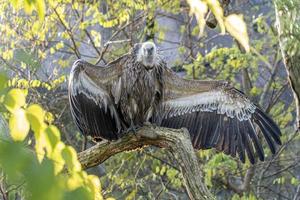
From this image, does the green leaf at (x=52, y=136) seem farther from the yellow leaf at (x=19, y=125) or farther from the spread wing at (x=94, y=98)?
the spread wing at (x=94, y=98)

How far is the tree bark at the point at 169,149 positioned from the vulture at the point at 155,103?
384mm

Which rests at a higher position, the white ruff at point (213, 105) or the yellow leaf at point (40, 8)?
the yellow leaf at point (40, 8)

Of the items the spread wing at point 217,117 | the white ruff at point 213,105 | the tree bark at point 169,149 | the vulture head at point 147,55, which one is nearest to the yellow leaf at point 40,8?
the tree bark at point 169,149

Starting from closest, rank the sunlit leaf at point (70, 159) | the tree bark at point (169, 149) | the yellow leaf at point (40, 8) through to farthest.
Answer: the sunlit leaf at point (70, 159)
the yellow leaf at point (40, 8)
the tree bark at point (169, 149)

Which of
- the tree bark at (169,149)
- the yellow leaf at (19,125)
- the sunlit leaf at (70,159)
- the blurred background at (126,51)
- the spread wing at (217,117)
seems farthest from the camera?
the blurred background at (126,51)

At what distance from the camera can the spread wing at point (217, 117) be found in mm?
5793

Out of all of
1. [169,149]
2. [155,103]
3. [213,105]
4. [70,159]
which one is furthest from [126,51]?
[70,159]

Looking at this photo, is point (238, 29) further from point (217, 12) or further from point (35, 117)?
point (35, 117)

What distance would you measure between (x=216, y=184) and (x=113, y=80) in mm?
3887

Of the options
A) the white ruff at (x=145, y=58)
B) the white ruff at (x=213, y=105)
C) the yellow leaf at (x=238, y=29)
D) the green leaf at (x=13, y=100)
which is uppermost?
the yellow leaf at (x=238, y=29)

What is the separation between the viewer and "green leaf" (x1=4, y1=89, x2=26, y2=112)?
1219mm

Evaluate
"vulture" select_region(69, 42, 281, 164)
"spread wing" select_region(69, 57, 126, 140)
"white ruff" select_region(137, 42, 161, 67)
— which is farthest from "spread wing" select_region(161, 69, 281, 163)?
"spread wing" select_region(69, 57, 126, 140)

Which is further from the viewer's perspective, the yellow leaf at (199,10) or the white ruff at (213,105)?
the white ruff at (213,105)

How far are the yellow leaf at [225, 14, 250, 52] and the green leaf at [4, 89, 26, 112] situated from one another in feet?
1.57
